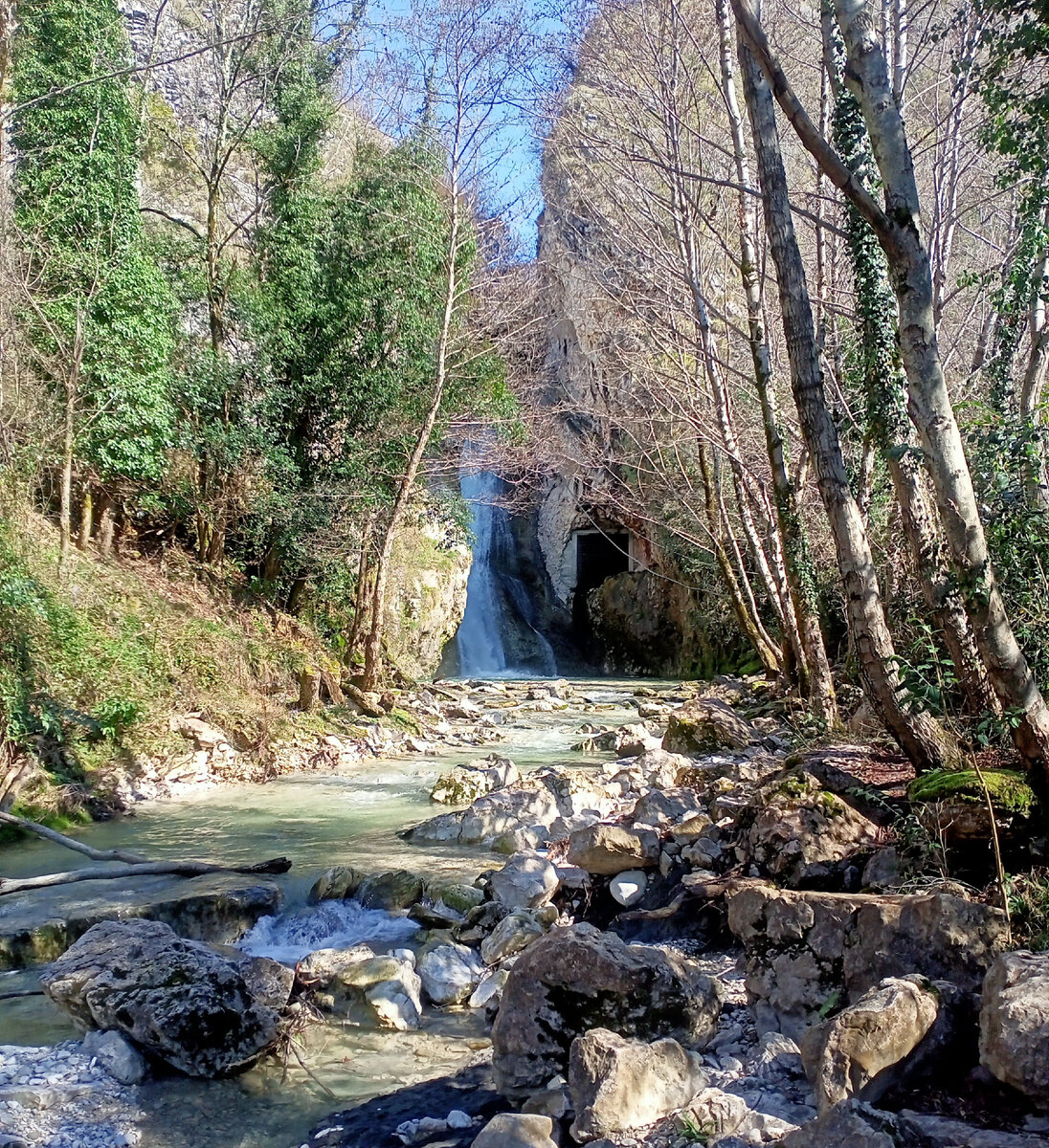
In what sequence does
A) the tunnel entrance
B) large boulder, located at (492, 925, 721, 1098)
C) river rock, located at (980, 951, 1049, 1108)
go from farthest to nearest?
the tunnel entrance, large boulder, located at (492, 925, 721, 1098), river rock, located at (980, 951, 1049, 1108)

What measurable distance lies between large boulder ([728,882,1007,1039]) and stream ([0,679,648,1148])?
1.32 meters

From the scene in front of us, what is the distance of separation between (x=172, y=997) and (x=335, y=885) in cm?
205

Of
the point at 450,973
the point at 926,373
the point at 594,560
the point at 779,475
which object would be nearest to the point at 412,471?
the point at 779,475

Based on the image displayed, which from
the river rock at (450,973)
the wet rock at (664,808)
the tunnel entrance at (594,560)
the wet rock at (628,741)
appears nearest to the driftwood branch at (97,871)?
the river rock at (450,973)

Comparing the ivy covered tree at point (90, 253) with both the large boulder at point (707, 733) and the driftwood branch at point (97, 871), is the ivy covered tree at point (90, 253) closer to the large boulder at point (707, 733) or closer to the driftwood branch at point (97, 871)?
the driftwood branch at point (97, 871)

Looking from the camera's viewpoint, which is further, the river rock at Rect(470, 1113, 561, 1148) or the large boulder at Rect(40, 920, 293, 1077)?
the large boulder at Rect(40, 920, 293, 1077)

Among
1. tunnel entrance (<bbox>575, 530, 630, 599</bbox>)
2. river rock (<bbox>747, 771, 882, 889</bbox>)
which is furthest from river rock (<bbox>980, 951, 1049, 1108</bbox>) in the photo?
tunnel entrance (<bbox>575, 530, 630, 599</bbox>)

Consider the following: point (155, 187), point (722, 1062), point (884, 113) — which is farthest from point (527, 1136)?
point (155, 187)

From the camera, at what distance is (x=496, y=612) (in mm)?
23062

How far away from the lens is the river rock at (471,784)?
878cm

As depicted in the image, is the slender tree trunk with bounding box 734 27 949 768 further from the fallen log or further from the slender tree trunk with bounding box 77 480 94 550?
the slender tree trunk with bounding box 77 480 94 550

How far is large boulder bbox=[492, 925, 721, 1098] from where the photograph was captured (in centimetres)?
371

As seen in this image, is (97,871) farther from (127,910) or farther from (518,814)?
(518,814)

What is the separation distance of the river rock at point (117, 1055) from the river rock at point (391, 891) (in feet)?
6.78
